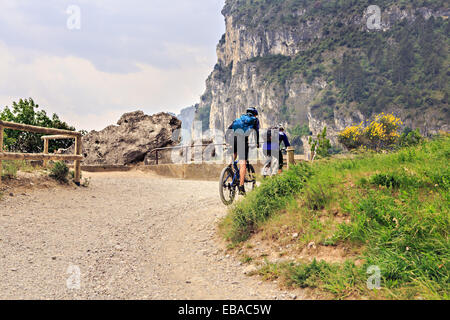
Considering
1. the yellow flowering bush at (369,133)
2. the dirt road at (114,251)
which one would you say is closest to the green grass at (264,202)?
the dirt road at (114,251)

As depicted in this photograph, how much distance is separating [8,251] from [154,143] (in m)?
14.9

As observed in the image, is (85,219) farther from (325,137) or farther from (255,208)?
(325,137)

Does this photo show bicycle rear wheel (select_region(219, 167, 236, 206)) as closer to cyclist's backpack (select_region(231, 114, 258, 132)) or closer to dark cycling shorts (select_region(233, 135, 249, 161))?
dark cycling shorts (select_region(233, 135, 249, 161))

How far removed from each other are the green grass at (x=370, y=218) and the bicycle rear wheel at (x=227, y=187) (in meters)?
1.32

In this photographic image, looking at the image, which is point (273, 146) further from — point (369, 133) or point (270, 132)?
point (369, 133)

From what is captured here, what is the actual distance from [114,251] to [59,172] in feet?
19.4

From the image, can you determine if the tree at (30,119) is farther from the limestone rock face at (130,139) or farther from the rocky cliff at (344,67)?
the rocky cliff at (344,67)

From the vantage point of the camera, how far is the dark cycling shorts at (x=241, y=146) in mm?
7219

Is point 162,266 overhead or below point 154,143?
below

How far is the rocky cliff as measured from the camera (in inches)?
4518

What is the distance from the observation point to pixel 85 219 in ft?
22.9

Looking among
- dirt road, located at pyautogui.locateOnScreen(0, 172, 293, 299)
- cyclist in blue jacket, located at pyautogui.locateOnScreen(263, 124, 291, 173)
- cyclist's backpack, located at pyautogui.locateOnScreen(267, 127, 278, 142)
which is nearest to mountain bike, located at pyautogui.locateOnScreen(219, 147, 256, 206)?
dirt road, located at pyautogui.locateOnScreen(0, 172, 293, 299)
